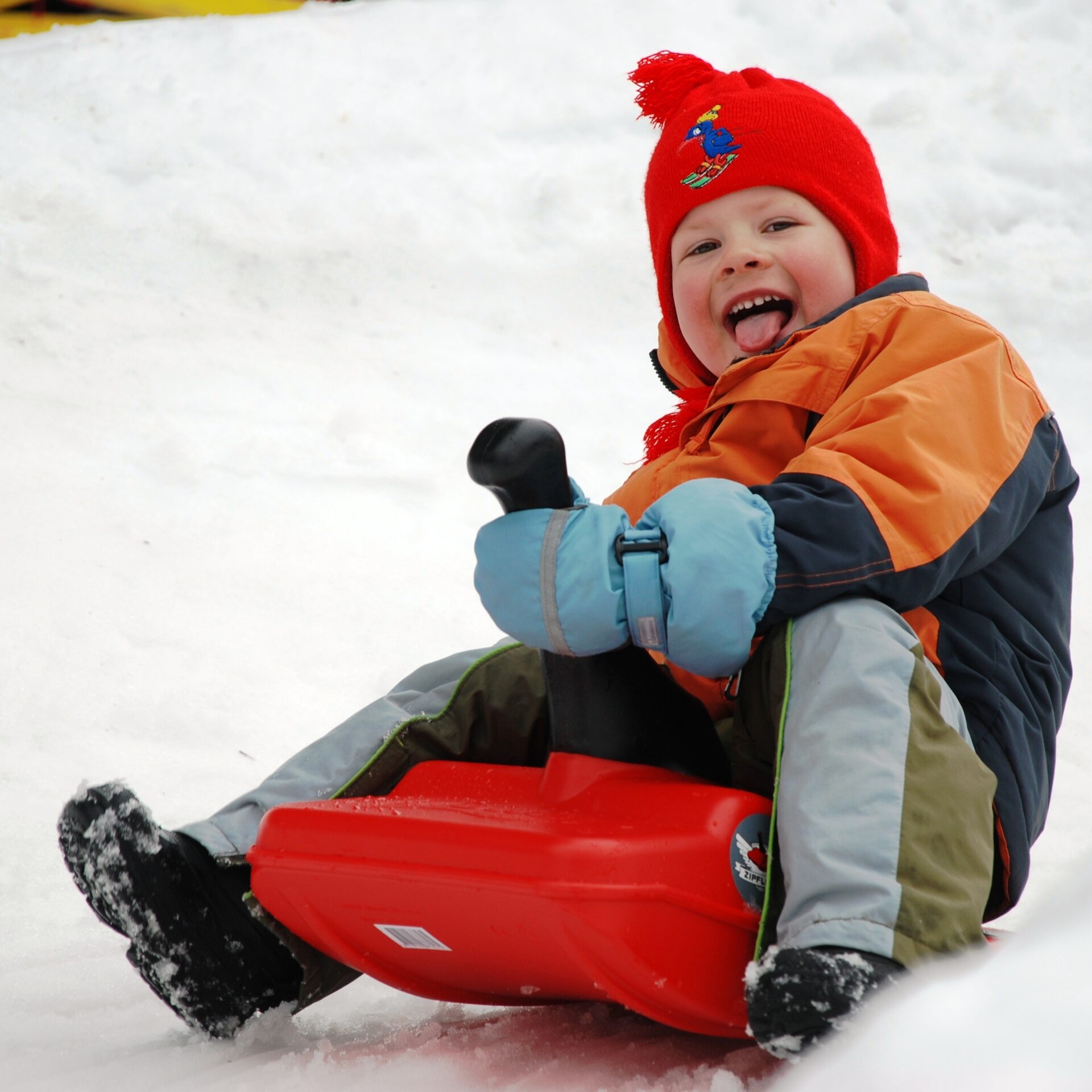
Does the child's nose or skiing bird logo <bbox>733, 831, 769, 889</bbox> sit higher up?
the child's nose

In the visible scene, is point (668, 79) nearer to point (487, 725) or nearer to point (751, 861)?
point (487, 725)

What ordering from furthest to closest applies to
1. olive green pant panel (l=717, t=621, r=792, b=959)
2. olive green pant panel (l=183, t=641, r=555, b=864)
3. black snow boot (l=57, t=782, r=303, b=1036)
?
1. olive green pant panel (l=183, t=641, r=555, b=864)
2. black snow boot (l=57, t=782, r=303, b=1036)
3. olive green pant panel (l=717, t=621, r=792, b=959)

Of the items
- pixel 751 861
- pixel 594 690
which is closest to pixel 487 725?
pixel 594 690

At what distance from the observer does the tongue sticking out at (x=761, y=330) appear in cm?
135

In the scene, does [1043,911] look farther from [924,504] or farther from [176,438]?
[176,438]

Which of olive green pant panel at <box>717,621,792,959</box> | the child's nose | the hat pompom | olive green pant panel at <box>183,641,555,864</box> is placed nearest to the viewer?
olive green pant panel at <box>717,621,792,959</box>

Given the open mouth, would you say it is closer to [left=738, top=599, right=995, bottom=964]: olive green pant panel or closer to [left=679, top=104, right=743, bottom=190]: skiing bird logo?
[left=679, top=104, right=743, bottom=190]: skiing bird logo

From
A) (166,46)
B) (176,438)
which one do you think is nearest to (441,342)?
(176,438)

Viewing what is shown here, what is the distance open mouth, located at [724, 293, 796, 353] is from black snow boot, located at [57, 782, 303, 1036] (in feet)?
2.62

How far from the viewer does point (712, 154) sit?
1446 mm

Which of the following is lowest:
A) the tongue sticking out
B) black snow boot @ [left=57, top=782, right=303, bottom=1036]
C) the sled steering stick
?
black snow boot @ [left=57, top=782, right=303, bottom=1036]

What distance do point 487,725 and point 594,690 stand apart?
0.89ft

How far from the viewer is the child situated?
0.77m

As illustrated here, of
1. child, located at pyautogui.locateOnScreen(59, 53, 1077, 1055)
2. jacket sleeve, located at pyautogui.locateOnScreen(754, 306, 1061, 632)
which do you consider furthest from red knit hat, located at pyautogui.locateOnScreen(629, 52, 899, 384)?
jacket sleeve, located at pyautogui.locateOnScreen(754, 306, 1061, 632)
